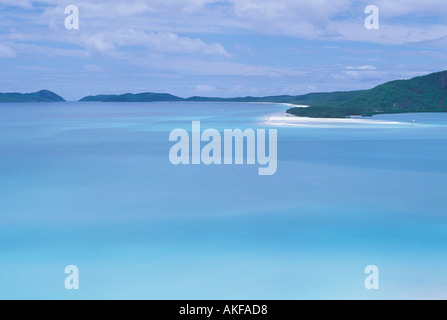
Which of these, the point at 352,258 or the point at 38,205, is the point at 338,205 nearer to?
the point at 352,258

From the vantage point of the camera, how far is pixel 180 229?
33.8 feet

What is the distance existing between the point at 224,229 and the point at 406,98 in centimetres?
6652

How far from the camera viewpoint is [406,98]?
232 ft

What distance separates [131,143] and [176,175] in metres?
10.8

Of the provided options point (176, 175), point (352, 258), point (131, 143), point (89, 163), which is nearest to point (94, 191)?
point (176, 175)

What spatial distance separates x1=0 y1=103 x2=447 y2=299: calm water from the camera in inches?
296
